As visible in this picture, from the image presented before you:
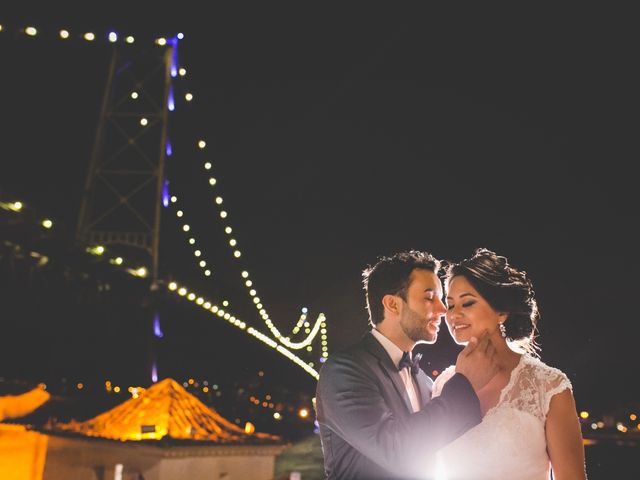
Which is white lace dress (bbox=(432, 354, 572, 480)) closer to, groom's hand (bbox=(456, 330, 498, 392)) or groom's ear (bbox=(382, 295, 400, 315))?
groom's hand (bbox=(456, 330, 498, 392))

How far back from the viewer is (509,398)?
9.28 feet

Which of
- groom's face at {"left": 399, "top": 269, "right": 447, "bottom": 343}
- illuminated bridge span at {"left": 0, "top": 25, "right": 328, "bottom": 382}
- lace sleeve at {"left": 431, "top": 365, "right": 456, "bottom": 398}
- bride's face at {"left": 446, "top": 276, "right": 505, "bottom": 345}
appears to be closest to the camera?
groom's face at {"left": 399, "top": 269, "right": 447, "bottom": 343}

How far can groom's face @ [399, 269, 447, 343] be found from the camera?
2746mm

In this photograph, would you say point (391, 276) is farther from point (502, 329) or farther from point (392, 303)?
point (502, 329)

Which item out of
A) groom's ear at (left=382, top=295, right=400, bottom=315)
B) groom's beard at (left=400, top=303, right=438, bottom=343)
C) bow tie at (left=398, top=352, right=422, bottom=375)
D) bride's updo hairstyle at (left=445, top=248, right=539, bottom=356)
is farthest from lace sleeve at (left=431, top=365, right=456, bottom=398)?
groom's ear at (left=382, top=295, right=400, bottom=315)

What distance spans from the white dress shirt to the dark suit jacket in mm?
28

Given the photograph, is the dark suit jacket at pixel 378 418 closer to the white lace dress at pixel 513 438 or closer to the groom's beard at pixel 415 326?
the groom's beard at pixel 415 326

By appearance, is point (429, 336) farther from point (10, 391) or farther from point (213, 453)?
point (10, 391)

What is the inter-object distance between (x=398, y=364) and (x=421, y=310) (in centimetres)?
24

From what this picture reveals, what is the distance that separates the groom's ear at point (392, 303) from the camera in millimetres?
2799

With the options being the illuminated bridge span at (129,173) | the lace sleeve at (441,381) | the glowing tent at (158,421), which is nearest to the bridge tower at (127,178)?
the illuminated bridge span at (129,173)

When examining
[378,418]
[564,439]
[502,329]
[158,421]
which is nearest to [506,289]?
[502,329]

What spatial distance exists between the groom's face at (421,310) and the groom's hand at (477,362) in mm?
173

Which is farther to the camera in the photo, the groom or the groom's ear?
the groom's ear
